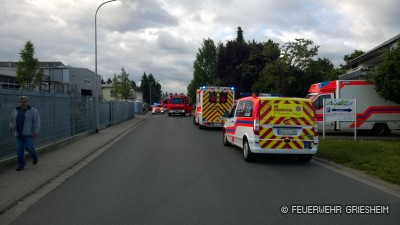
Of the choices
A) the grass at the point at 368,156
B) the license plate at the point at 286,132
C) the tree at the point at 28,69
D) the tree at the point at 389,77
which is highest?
the tree at the point at 28,69

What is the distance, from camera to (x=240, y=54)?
53.3m

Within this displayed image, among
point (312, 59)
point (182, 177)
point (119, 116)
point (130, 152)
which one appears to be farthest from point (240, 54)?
point (182, 177)

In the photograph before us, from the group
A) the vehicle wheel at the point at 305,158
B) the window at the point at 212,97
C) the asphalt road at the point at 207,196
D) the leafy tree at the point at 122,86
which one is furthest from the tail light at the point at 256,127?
the leafy tree at the point at 122,86

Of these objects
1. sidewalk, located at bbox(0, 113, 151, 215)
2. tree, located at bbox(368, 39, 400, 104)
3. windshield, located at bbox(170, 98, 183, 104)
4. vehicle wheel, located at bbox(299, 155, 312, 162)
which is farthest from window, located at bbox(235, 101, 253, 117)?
windshield, located at bbox(170, 98, 183, 104)

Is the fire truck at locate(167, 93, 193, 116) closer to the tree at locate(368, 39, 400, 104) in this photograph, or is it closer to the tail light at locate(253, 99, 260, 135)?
the tree at locate(368, 39, 400, 104)

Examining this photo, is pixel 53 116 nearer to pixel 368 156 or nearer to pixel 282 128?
pixel 282 128

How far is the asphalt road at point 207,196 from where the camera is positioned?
19.6 ft

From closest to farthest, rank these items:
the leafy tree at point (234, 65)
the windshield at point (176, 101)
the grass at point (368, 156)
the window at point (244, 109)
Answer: the grass at point (368, 156)
the window at point (244, 109)
the leafy tree at point (234, 65)
the windshield at point (176, 101)

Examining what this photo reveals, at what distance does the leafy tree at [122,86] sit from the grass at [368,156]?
56.9 meters

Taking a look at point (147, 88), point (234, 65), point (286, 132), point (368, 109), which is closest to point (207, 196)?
point (286, 132)

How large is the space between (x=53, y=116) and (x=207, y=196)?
29.8 ft

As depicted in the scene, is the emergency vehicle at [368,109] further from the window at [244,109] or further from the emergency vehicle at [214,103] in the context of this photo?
the window at [244,109]

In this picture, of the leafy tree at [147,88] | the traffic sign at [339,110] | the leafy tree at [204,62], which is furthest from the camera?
the leafy tree at [147,88]

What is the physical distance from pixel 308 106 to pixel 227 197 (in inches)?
206
